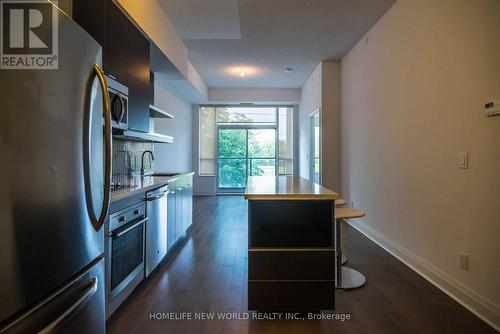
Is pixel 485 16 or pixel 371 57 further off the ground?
pixel 371 57

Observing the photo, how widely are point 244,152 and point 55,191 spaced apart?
7.75 m

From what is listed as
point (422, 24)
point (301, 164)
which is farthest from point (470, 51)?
point (301, 164)

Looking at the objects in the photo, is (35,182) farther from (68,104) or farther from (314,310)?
(314,310)

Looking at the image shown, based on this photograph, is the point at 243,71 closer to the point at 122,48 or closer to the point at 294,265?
the point at 122,48

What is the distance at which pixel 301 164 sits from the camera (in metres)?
8.02

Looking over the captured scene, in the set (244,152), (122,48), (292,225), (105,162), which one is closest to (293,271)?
(292,225)

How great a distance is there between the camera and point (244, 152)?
875 cm

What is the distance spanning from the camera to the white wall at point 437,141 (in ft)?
6.80

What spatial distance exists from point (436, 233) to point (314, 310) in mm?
1460

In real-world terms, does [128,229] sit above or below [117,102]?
below

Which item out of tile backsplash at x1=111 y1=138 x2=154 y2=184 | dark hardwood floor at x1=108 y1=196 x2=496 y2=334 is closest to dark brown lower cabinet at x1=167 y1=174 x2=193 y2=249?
dark hardwood floor at x1=108 y1=196 x2=496 y2=334

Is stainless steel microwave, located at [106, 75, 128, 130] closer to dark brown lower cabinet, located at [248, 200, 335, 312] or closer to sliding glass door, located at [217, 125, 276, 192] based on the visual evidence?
dark brown lower cabinet, located at [248, 200, 335, 312]

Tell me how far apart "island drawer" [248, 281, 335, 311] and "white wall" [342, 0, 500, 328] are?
1160mm

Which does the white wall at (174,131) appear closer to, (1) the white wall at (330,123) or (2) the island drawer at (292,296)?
(1) the white wall at (330,123)
